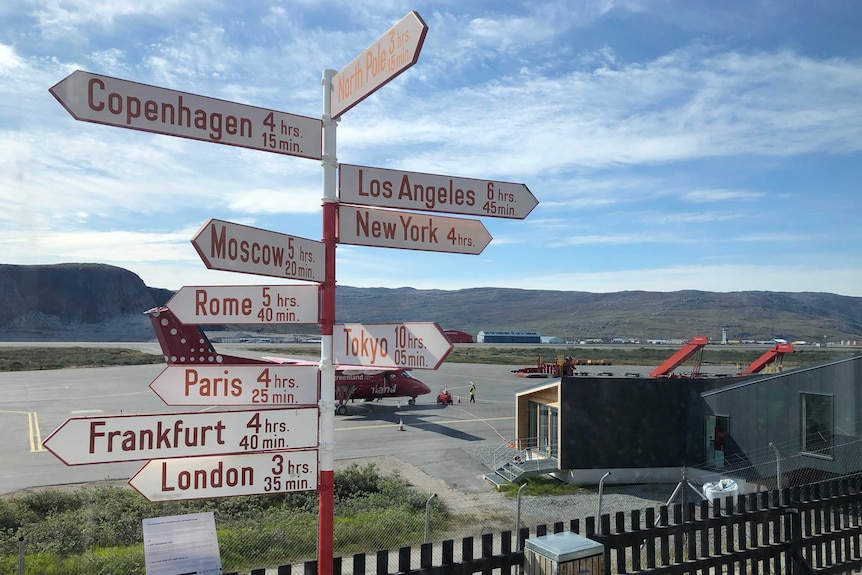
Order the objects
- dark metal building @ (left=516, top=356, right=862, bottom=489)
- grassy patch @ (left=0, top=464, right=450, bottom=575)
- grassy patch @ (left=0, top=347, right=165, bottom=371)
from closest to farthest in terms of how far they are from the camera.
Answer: grassy patch @ (left=0, top=464, right=450, bottom=575) < dark metal building @ (left=516, top=356, right=862, bottom=489) < grassy patch @ (left=0, top=347, right=165, bottom=371)

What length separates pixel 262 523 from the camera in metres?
12.6

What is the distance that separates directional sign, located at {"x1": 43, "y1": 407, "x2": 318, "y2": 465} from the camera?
12.2 feet

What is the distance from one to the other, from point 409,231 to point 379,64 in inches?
47.8

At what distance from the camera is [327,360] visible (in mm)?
4355

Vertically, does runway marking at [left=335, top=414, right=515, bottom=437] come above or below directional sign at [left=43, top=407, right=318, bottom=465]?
below

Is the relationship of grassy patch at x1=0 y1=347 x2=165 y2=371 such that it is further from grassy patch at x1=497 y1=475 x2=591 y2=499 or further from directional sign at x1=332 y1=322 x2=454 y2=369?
directional sign at x1=332 y1=322 x2=454 y2=369

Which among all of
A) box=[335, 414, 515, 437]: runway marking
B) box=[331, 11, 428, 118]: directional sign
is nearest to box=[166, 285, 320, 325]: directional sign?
box=[331, 11, 428, 118]: directional sign

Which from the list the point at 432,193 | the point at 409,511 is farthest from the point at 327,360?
the point at 409,511

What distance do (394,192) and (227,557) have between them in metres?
8.43

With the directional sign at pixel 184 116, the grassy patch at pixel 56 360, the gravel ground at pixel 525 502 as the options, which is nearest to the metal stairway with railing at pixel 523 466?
the gravel ground at pixel 525 502

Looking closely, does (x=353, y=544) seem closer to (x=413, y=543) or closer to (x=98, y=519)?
(x=413, y=543)

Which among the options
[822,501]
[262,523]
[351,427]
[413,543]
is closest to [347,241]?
[822,501]

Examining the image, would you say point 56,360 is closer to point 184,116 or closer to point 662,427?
point 662,427

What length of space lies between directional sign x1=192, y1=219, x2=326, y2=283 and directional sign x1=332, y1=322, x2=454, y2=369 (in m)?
0.46
